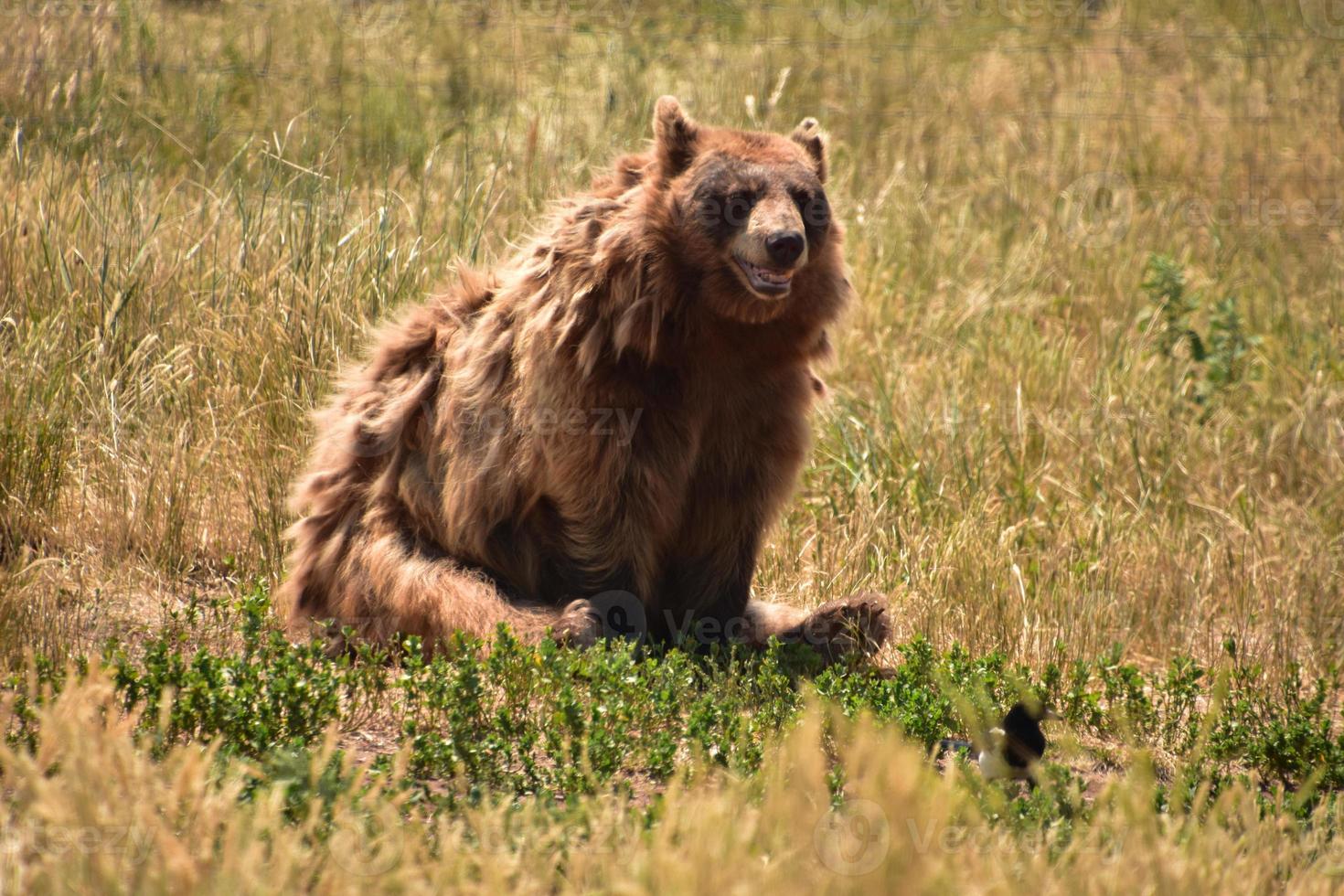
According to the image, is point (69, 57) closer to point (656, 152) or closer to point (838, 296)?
point (656, 152)

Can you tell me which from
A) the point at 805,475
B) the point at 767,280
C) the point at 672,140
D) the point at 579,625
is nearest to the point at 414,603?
the point at 579,625

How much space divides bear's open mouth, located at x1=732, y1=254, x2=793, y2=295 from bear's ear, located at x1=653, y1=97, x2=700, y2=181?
0.54 meters

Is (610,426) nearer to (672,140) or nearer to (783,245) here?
(783,245)

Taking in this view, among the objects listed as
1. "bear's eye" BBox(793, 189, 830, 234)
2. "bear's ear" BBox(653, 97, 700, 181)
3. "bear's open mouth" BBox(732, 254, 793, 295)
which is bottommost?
"bear's open mouth" BBox(732, 254, 793, 295)

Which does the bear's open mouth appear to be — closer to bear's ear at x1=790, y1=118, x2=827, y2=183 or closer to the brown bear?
the brown bear

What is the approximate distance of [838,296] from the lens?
511cm

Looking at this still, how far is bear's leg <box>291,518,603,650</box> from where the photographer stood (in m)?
4.84

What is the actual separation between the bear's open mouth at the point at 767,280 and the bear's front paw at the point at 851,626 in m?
1.18

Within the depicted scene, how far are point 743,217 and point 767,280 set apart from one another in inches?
11.0

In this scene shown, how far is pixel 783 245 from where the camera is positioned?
4621 millimetres

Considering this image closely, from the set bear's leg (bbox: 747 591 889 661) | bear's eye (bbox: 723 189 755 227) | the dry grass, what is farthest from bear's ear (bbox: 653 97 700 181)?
the dry grass

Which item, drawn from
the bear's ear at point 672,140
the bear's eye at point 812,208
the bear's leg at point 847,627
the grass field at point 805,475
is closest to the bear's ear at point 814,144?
the bear's eye at point 812,208

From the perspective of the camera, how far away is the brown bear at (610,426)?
4.84m

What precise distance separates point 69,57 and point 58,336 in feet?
9.03
